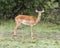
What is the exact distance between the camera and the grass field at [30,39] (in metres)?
8.81

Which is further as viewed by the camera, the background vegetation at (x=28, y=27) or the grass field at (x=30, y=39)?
the background vegetation at (x=28, y=27)

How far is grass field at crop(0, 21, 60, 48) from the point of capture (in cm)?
881

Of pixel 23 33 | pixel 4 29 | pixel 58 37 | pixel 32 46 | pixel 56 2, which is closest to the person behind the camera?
pixel 32 46

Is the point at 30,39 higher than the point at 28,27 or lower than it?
lower

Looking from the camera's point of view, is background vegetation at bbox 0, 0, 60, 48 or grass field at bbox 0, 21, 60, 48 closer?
grass field at bbox 0, 21, 60, 48

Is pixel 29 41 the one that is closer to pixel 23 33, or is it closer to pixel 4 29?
pixel 23 33

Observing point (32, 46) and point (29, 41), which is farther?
point (29, 41)

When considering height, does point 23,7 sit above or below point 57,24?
above

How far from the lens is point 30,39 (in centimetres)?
975

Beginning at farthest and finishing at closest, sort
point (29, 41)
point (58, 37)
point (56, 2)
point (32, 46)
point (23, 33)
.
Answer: point (56, 2) < point (23, 33) < point (58, 37) < point (29, 41) < point (32, 46)

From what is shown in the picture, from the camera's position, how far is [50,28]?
12594 millimetres

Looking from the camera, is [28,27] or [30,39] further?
[28,27]

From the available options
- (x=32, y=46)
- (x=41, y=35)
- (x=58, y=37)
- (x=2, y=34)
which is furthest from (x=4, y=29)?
(x=32, y=46)

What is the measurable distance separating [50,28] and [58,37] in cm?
226
